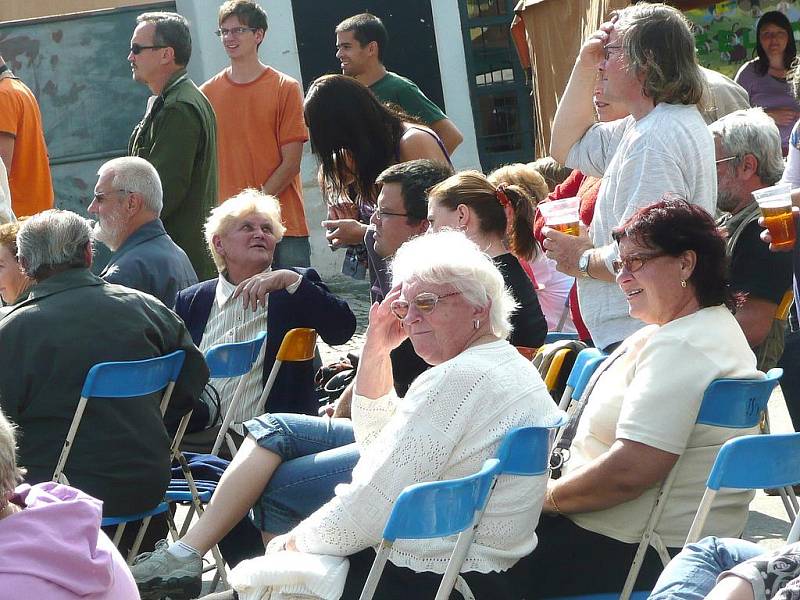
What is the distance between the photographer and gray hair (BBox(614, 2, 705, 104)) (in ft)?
13.5

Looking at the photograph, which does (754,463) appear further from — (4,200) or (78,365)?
(4,200)

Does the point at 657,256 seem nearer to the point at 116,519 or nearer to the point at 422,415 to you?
the point at 422,415

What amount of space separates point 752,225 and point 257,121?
3.61 m

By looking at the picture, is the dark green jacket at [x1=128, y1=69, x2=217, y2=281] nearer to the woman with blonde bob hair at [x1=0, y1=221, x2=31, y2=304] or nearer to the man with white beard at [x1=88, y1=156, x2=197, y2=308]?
the man with white beard at [x1=88, y1=156, x2=197, y2=308]

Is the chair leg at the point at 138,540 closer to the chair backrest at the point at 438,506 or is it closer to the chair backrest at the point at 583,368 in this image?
the chair backrest at the point at 583,368

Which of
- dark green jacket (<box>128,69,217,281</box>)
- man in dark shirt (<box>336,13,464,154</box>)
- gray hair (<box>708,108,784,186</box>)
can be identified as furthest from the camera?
man in dark shirt (<box>336,13,464,154</box>)

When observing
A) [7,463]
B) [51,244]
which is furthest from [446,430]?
[51,244]

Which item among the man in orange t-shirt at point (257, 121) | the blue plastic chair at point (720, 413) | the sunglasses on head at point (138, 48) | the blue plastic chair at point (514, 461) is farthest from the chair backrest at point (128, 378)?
the man in orange t-shirt at point (257, 121)

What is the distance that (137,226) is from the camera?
5980mm

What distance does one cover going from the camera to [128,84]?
10.8m

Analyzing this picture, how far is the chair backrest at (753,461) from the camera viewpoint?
9.64 ft

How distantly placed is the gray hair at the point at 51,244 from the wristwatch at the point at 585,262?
66.5 inches

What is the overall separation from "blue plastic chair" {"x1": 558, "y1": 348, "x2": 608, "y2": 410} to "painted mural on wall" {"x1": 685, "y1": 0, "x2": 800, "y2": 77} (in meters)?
5.29

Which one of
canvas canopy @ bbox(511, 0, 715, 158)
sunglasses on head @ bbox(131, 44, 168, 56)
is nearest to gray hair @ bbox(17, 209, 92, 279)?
sunglasses on head @ bbox(131, 44, 168, 56)
